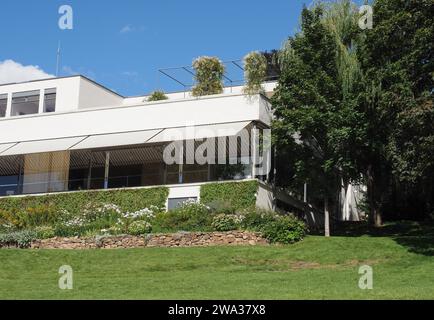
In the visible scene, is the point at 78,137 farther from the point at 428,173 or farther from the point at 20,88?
the point at 428,173

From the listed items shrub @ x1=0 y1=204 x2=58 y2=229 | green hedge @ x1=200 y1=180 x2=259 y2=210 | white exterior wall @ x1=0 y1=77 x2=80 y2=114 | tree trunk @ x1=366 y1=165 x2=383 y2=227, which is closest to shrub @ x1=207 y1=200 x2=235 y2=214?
green hedge @ x1=200 y1=180 x2=259 y2=210

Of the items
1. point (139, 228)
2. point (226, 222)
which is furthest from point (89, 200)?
point (226, 222)

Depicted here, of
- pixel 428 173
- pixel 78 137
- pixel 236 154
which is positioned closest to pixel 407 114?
pixel 428 173

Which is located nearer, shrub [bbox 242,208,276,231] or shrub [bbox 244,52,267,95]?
shrub [bbox 242,208,276,231]

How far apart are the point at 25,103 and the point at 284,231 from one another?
26.5 metres

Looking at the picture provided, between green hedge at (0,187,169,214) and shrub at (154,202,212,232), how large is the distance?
2511 millimetres

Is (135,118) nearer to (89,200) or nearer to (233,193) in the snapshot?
(89,200)

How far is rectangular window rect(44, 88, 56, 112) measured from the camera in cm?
4659

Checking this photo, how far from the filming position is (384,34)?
27.8 metres

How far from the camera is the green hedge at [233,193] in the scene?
32188mm

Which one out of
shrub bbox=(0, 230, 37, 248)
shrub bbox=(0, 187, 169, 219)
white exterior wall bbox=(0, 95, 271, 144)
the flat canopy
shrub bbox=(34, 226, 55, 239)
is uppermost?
white exterior wall bbox=(0, 95, 271, 144)

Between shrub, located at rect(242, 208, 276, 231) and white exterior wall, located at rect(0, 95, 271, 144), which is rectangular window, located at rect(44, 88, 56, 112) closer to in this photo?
white exterior wall, located at rect(0, 95, 271, 144)

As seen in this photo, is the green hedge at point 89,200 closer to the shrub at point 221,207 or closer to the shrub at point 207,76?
the shrub at point 221,207
